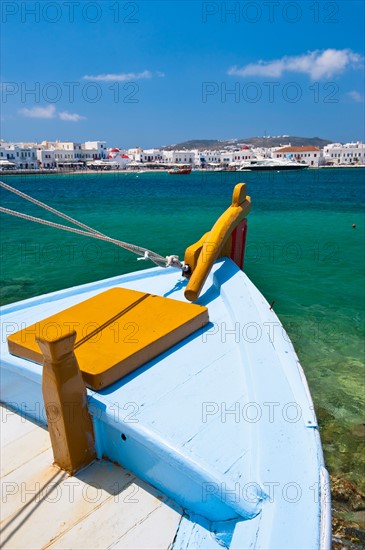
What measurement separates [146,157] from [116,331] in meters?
157

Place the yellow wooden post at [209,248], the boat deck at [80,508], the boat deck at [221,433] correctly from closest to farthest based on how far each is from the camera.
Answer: the boat deck at [221,433] < the boat deck at [80,508] < the yellow wooden post at [209,248]

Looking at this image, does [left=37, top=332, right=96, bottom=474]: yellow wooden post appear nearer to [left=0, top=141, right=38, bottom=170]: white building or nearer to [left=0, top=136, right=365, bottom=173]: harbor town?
[left=0, top=136, right=365, bottom=173]: harbor town

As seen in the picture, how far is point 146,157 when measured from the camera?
151875 mm

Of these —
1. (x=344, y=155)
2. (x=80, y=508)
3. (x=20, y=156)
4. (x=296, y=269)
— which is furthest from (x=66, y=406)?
(x=344, y=155)

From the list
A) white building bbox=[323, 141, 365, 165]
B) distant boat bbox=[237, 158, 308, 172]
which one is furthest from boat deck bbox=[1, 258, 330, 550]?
white building bbox=[323, 141, 365, 165]

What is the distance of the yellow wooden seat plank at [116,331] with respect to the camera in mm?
2828

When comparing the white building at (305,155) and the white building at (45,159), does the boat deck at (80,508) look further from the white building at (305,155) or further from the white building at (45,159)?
the white building at (305,155)

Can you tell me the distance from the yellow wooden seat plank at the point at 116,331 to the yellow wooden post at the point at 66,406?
4.6 inches

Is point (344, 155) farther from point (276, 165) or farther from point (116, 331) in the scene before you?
point (116, 331)

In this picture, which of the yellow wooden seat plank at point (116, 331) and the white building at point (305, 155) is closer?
the yellow wooden seat plank at point (116, 331)

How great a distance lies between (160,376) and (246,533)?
1332 mm

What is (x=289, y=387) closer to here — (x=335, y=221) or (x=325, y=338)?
(x=325, y=338)

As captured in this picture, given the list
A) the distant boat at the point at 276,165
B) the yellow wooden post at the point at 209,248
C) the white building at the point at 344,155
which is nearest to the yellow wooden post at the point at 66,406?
the yellow wooden post at the point at 209,248

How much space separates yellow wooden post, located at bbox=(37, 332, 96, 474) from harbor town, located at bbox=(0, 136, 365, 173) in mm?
113942
